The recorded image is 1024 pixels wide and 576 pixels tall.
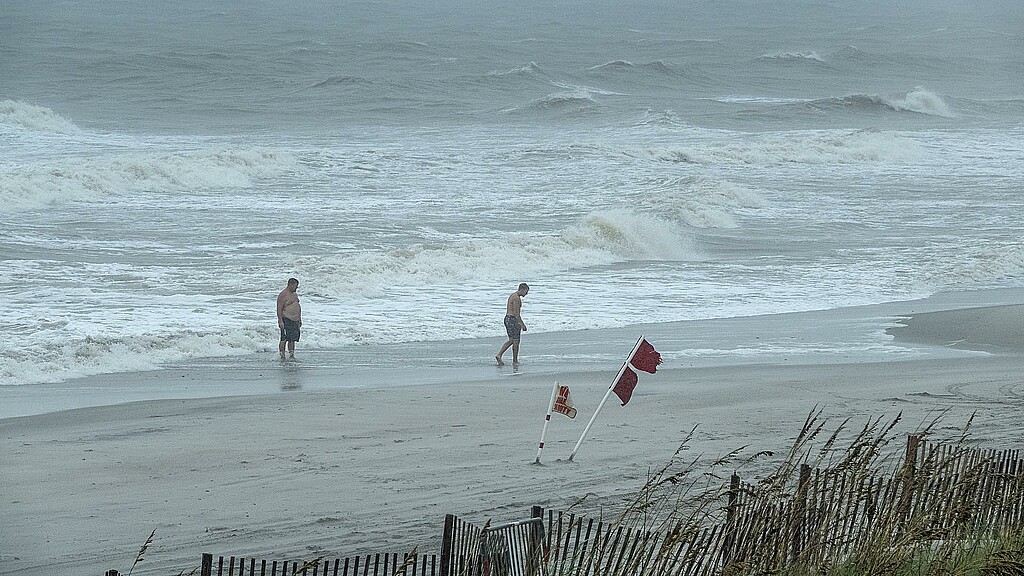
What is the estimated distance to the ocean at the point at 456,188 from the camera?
1820cm

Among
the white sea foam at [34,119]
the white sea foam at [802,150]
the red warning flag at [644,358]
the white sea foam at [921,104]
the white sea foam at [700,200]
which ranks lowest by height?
the red warning flag at [644,358]

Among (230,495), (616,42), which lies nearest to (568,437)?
(230,495)

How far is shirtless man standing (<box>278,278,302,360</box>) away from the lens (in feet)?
49.4

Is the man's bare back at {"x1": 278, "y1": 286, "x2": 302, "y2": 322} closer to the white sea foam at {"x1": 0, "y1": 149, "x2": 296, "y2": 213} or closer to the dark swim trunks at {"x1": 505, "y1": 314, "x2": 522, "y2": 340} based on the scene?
the dark swim trunks at {"x1": 505, "y1": 314, "x2": 522, "y2": 340}

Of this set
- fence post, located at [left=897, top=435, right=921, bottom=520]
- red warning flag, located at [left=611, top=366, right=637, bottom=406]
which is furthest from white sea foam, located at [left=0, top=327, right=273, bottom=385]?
fence post, located at [left=897, top=435, right=921, bottom=520]

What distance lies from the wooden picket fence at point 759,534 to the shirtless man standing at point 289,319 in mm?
10109

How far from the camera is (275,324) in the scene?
16.8 meters

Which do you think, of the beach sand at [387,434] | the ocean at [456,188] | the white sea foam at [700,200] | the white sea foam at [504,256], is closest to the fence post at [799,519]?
the beach sand at [387,434]

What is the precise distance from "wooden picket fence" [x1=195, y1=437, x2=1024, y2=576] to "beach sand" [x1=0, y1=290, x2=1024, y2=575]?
2.29 m

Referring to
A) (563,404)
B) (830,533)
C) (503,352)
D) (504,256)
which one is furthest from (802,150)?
(830,533)

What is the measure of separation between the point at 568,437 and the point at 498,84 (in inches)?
2485

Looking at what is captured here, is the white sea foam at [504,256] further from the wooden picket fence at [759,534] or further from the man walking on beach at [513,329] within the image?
the wooden picket fence at [759,534]

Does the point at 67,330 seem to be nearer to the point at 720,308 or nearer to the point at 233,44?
the point at 720,308

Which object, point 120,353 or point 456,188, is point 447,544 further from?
point 456,188
